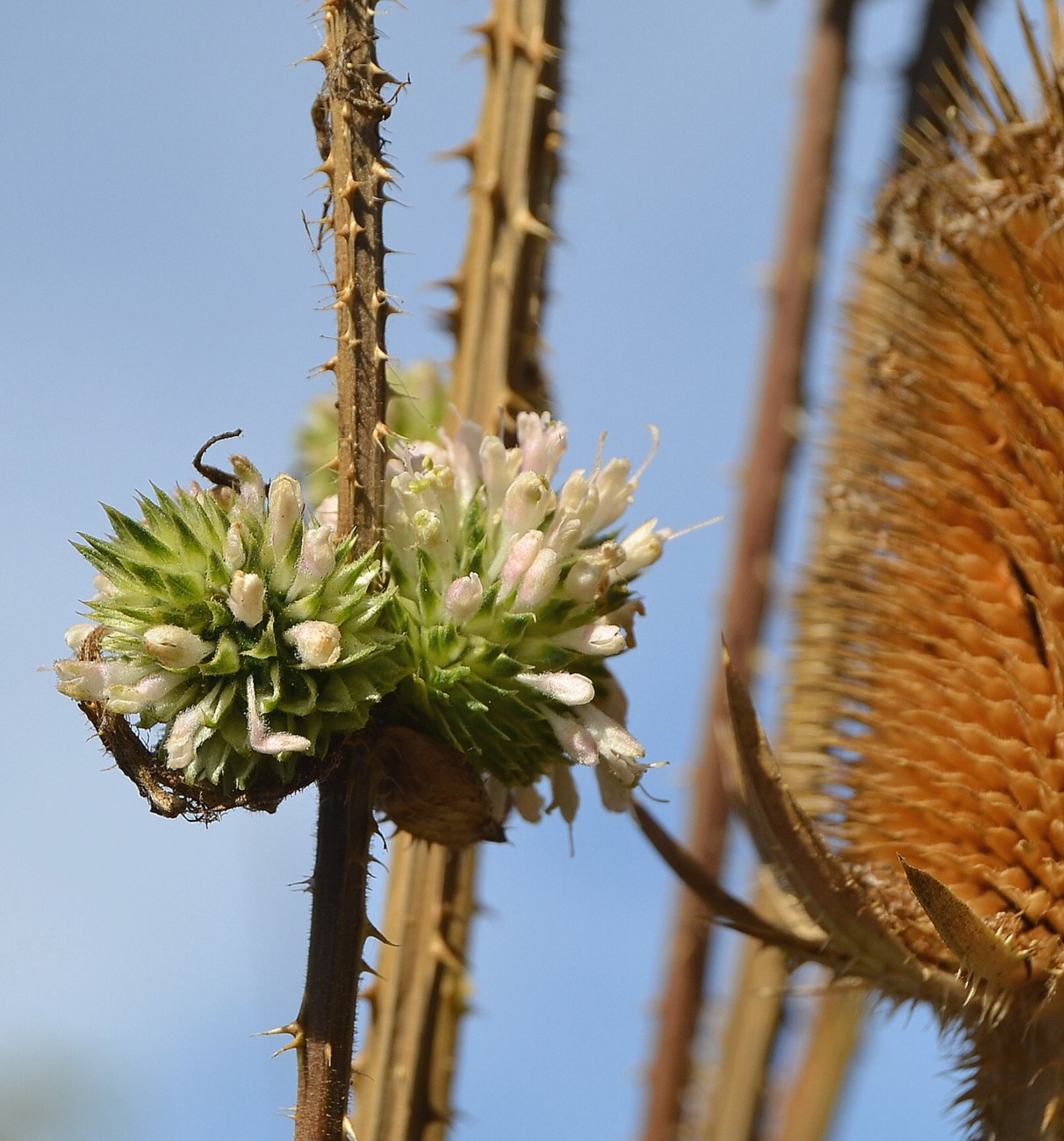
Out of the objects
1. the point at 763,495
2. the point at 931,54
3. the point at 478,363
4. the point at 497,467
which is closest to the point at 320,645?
the point at 497,467

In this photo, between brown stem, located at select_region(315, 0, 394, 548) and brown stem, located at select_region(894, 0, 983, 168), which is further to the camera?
brown stem, located at select_region(894, 0, 983, 168)

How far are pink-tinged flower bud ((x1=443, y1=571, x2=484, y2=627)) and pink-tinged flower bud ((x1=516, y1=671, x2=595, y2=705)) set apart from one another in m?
0.10

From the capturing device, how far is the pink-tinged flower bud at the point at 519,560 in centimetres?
175

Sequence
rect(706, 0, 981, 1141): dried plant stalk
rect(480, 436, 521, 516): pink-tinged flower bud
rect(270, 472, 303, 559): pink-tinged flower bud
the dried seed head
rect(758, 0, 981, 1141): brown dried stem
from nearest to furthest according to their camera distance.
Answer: rect(270, 472, 303, 559): pink-tinged flower bud, rect(480, 436, 521, 516): pink-tinged flower bud, the dried seed head, rect(706, 0, 981, 1141): dried plant stalk, rect(758, 0, 981, 1141): brown dried stem

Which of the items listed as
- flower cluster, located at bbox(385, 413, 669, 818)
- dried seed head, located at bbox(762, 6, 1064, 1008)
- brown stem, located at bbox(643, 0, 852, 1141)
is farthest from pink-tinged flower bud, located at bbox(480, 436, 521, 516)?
brown stem, located at bbox(643, 0, 852, 1141)

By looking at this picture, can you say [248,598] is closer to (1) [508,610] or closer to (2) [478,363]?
(1) [508,610]

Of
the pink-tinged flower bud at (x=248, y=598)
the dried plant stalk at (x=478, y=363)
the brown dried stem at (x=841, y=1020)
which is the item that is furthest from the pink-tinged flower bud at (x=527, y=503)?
the brown dried stem at (x=841, y=1020)

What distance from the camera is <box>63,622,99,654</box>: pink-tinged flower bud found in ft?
5.57

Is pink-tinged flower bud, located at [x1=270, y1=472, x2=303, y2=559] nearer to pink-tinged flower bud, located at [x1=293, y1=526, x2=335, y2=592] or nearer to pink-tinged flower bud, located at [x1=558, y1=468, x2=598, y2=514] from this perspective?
pink-tinged flower bud, located at [x1=293, y1=526, x2=335, y2=592]

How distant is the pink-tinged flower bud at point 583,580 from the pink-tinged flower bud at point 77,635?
1.94 feet

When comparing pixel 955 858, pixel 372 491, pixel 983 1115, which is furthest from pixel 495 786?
pixel 983 1115

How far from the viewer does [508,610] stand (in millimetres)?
1748

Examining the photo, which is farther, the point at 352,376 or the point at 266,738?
the point at 352,376

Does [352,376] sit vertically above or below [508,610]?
above
